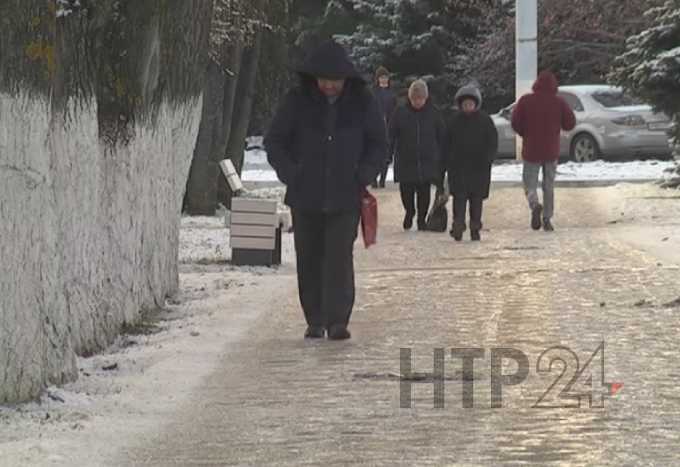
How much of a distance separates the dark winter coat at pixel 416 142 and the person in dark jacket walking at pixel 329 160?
9433 mm

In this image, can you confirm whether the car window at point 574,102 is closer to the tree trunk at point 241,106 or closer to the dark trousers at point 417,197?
the tree trunk at point 241,106

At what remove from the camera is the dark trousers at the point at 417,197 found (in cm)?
2194

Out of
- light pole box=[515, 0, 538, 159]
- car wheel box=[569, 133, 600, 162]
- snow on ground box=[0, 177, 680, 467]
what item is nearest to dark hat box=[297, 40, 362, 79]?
snow on ground box=[0, 177, 680, 467]

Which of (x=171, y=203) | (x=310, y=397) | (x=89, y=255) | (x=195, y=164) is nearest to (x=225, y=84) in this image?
(x=195, y=164)

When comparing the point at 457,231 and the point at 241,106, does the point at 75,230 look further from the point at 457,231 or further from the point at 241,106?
the point at 241,106

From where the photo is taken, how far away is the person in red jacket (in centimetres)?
2120

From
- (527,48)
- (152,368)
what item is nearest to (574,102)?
(527,48)

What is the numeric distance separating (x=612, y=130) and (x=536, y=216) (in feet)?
51.4

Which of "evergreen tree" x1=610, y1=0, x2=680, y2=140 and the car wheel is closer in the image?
"evergreen tree" x1=610, y1=0, x2=680, y2=140

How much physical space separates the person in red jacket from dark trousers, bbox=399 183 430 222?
4.05 feet

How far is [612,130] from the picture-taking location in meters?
36.9

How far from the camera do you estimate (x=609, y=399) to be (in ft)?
31.1

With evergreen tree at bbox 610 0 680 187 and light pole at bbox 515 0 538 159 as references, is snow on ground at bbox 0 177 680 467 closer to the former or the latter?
evergreen tree at bbox 610 0 680 187

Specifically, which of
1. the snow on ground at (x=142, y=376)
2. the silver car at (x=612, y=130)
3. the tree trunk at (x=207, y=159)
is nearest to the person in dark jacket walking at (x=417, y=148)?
the tree trunk at (x=207, y=159)
